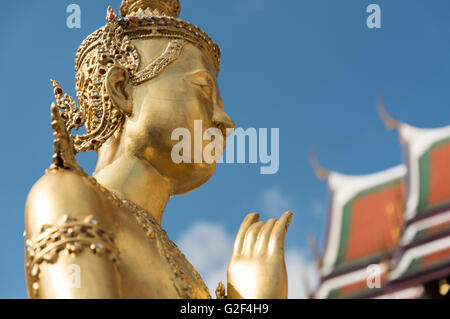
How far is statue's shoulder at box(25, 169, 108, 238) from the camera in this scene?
3.39m

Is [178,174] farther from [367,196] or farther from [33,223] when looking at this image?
[367,196]

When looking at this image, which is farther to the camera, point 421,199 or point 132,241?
point 421,199

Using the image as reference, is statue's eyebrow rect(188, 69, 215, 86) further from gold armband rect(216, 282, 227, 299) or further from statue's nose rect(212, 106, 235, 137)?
gold armband rect(216, 282, 227, 299)

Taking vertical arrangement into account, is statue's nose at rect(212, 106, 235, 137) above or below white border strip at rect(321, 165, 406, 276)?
below

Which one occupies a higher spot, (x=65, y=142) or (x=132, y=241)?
(x=65, y=142)

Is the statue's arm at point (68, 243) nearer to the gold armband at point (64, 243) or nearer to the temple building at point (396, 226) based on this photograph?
the gold armband at point (64, 243)

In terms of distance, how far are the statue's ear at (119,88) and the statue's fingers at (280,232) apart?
985 mm

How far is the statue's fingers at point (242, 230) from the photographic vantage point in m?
4.05

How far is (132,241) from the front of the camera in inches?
143

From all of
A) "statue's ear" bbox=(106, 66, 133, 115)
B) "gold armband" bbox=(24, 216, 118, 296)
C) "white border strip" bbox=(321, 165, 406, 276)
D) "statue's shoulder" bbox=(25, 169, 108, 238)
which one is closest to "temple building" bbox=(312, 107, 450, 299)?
"white border strip" bbox=(321, 165, 406, 276)

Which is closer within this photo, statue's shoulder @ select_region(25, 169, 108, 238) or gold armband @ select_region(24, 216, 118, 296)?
gold armband @ select_region(24, 216, 118, 296)

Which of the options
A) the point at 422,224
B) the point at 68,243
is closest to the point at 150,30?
the point at 68,243
